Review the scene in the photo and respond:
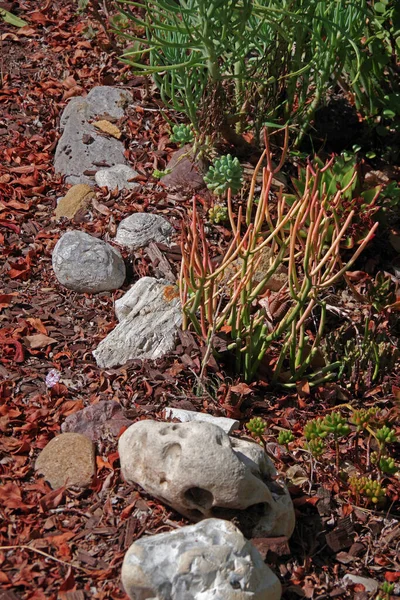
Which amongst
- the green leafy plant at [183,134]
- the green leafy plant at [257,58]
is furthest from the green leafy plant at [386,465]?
the green leafy plant at [183,134]

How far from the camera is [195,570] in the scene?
2.33 m

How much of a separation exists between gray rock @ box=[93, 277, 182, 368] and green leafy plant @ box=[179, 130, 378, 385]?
11 centimetres

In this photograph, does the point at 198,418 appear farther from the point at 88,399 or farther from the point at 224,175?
the point at 224,175

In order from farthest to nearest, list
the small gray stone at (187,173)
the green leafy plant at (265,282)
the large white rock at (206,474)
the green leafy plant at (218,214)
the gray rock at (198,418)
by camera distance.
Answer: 1. the small gray stone at (187,173)
2. the green leafy plant at (218,214)
3. the green leafy plant at (265,282)
4. the gray rock at (198,418)
5. the large white rock at (206,474)

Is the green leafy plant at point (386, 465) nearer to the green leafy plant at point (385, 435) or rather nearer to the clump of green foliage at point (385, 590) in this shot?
the green leafy plant at point (385, 435)

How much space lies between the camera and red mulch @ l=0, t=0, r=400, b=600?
106 inches

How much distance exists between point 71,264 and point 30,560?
5.44 feet

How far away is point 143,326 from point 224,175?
1033 millimetres

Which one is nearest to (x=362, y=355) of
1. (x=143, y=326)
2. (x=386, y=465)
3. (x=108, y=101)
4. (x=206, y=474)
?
(x=386, y=465)

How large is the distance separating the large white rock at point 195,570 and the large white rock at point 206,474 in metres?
0.21

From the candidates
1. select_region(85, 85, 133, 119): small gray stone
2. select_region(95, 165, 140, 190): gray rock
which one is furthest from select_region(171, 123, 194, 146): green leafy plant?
select_region(85, 85, 133, 119): small gray stone

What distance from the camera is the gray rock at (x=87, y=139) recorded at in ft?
15.5

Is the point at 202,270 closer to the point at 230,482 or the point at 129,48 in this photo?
the point at 230,482

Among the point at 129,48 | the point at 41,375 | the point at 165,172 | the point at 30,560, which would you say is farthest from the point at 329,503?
the point at 129,48
